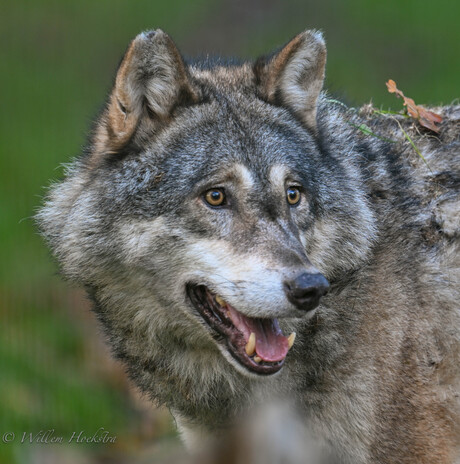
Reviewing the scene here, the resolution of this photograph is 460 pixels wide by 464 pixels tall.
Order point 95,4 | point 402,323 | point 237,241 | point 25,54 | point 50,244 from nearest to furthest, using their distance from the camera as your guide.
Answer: point 237,241 → point 402,323 → point 50,244 → point 25,54 → point 95,4

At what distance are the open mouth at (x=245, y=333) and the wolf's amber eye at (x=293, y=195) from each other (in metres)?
0.75

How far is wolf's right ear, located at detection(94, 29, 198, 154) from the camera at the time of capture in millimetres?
5629

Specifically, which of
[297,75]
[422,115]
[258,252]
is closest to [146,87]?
[297,75]

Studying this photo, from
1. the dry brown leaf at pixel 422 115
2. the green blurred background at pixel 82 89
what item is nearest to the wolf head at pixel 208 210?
the dry brown leaf at pixel 422 115

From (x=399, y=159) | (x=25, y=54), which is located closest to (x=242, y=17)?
(x=25, y=54)

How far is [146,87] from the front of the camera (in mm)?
5789

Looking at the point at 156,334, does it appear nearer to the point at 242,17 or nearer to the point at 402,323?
the point at 402,323

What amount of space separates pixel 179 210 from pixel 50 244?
1171 mm

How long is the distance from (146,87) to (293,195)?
1.17 m

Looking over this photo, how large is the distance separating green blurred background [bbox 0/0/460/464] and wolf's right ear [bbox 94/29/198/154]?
5.18 meters

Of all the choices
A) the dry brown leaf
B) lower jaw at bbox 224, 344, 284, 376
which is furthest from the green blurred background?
the dry brown leaf

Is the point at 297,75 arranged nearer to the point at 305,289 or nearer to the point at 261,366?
the point at 305,289

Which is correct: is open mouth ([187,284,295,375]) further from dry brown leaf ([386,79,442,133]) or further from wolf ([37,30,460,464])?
dry brown leaf ([386,79,442,133])

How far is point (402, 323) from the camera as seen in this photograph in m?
5.77
